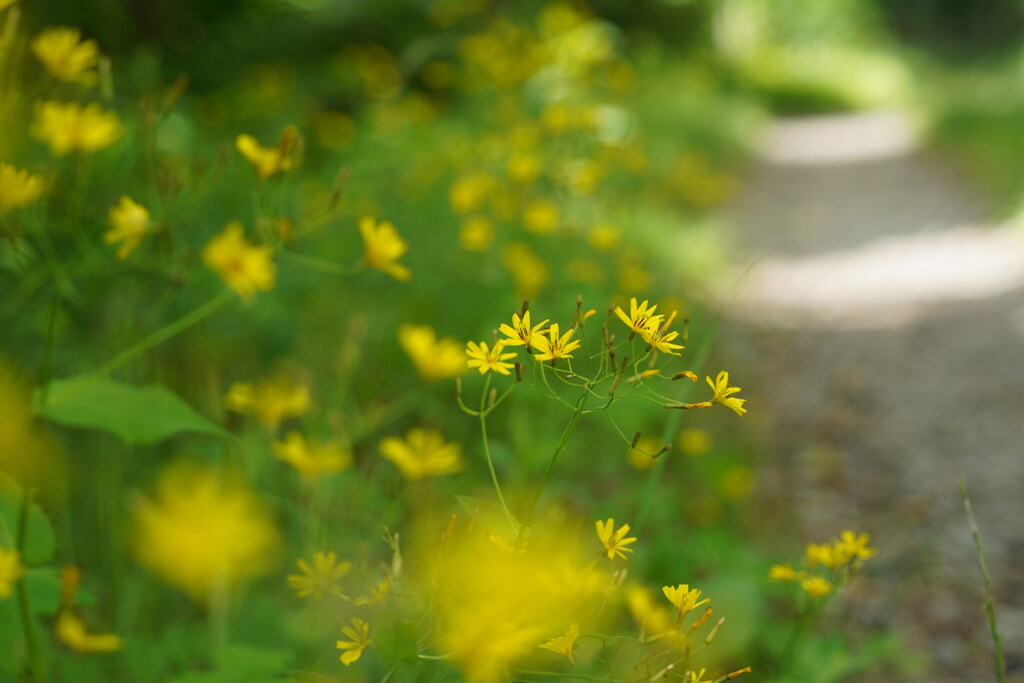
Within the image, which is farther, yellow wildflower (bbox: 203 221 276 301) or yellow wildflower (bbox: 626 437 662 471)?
yellow wildflower (bbox: 203 221 276 301)

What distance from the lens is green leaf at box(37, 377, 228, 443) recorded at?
0.87 m

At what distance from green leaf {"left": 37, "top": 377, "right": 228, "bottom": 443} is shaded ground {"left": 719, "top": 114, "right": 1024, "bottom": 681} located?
654mm

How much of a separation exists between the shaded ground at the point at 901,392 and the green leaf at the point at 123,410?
0.65 m

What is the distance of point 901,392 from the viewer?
322 centimetres

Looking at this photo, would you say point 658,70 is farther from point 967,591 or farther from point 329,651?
point 329,651

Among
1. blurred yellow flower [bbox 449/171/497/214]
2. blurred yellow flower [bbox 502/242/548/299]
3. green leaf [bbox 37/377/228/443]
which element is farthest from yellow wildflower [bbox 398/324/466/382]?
blurred yellow flower [bbox 449/171/497/214]

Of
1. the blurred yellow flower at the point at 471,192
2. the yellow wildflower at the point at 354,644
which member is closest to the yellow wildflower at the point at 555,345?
the yellow wildflower at the point at 354,644

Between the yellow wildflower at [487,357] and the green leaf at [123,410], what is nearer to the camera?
the yellow wildflower at [487,357]

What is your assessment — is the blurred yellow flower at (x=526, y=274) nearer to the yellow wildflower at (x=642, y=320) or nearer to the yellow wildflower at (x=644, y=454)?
the yellow wildflower at (x=644, y=454)

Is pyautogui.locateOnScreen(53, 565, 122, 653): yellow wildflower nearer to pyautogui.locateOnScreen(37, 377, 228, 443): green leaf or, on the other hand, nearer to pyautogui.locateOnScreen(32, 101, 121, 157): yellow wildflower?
pyautogui.locateOnScreen(37, 377, 228, 443): green leaf

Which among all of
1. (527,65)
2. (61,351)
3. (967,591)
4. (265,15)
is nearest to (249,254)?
(61,351)

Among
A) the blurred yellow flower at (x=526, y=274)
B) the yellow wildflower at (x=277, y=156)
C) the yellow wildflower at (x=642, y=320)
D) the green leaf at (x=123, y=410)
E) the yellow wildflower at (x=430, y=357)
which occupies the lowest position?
the blurred yellow flower at (x=526, y=274)

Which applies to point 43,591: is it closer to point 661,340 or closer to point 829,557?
point 661,340

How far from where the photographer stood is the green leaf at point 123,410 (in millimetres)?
875
